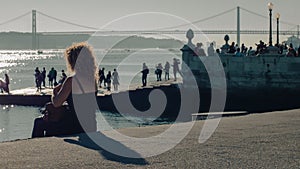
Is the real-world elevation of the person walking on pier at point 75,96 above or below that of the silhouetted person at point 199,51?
below

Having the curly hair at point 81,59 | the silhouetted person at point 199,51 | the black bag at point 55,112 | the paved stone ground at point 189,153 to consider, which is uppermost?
the silhouetted person at point 199,51

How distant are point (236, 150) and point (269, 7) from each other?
21.0 metres

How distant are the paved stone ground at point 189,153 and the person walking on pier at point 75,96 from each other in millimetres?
194

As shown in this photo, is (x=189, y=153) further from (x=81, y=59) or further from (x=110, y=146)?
(x=81, y=59)

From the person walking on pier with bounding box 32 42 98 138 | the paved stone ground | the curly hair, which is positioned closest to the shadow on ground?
the paved stone ground

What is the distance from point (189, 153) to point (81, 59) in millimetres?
1485

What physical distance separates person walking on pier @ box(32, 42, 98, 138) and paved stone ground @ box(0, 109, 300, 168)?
0.64 feet

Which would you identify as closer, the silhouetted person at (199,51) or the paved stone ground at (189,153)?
the paved stone ground at (189,153)

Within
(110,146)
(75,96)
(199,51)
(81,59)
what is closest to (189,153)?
(110,146)

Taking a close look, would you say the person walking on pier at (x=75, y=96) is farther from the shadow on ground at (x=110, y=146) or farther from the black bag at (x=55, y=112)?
the shadow on ground at (x=110, y=146)

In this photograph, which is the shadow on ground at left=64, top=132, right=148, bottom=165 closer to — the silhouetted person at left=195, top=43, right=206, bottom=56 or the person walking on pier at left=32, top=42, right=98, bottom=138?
the person walking on pier at left=32, top=42, right=98, bottom=138

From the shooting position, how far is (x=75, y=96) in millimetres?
6812

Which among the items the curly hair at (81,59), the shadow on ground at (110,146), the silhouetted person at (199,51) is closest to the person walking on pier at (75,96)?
the curly hair at (81,59)

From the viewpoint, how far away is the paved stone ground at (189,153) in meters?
5.87
